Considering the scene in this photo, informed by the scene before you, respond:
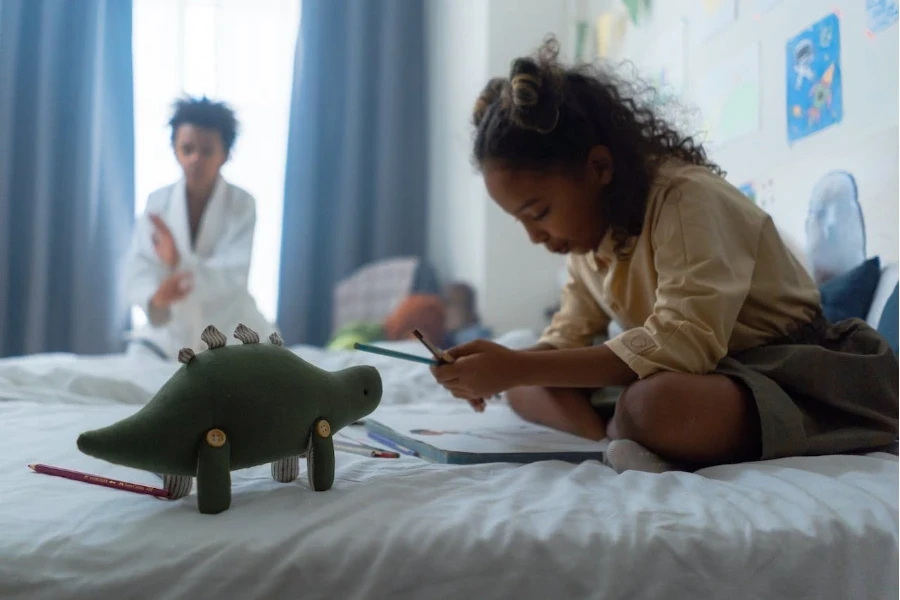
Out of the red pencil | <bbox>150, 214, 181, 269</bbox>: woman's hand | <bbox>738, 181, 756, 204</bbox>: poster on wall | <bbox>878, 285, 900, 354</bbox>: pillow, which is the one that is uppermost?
<bbox>738, 181, 756, 204</bbox>: poster on wall

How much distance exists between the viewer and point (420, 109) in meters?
3.07

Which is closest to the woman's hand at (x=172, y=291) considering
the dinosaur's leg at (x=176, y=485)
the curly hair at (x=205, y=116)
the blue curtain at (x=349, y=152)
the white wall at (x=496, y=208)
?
the curly hair at (x=205, y=116)

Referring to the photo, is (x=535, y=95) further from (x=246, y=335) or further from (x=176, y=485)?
(x=176, y=485)

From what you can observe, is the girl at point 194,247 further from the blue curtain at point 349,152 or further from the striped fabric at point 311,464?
the striped fabric at point 311,464

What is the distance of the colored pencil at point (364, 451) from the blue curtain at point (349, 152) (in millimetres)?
2007

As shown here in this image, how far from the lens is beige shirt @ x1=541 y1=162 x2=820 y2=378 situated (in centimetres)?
85

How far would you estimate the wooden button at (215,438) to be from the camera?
23.4 inches

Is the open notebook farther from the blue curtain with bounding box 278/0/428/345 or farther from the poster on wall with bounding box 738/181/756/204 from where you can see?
the blue curtain with bounding box 278/0/428/345

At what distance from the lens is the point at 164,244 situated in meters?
2.11

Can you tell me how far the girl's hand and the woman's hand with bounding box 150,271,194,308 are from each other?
1339 millimetres

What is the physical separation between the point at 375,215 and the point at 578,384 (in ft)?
7.21

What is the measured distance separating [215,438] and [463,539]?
20 centimetres

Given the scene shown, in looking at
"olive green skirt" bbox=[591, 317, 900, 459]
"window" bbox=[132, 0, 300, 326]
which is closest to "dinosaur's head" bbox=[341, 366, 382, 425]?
"olive green skirt" bbox=[591, 317, 900, 459]

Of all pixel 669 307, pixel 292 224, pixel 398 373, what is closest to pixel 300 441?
pixel 669 307
